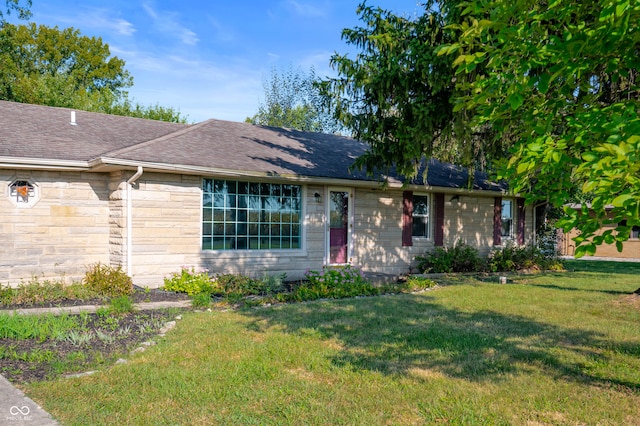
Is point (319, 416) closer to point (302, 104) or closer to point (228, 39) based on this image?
point (228, 39)

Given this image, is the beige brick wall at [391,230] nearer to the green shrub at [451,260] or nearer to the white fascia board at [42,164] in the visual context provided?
the green shrub at [451,260]

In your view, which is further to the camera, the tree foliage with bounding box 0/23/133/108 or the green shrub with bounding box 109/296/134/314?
the tree foliage with bounding box 0/23/133/108

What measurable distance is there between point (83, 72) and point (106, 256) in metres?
28.6

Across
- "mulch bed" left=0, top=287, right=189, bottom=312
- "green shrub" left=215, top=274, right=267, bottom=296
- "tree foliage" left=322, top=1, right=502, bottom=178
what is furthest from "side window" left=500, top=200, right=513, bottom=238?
"mulch bed" left=0, top=287, right=189, bottom=312

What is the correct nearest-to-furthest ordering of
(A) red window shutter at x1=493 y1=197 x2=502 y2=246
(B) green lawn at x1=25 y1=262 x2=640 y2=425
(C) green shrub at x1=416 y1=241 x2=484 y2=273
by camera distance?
(B) green lawn at x1=25 y1=262 x2=640 y2=425 < (C) green shrub at x1=416 y1=241 x2=484 y2=273 < (A) red window shutter at x1=493 y1=197 x2=502 y2=246

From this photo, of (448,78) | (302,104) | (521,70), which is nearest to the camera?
(521,70)

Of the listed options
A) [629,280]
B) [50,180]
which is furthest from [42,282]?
[629,280]

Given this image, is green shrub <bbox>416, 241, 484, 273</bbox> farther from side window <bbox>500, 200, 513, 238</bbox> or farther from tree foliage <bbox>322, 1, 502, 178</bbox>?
tree foliage <bbox>322, 1, 502, 178</bbox>

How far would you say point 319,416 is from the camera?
4.00 meters

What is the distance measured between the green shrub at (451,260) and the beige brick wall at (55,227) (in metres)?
8.67

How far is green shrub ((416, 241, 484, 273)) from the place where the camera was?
14625 mm

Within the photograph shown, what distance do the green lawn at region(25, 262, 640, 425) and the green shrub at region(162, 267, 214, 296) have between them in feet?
6.90

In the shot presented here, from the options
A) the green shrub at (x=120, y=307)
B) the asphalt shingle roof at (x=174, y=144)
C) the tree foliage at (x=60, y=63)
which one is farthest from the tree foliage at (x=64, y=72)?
the green shrub at (x=120, y=307)

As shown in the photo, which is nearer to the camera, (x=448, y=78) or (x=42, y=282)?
(x=448, y=78)
